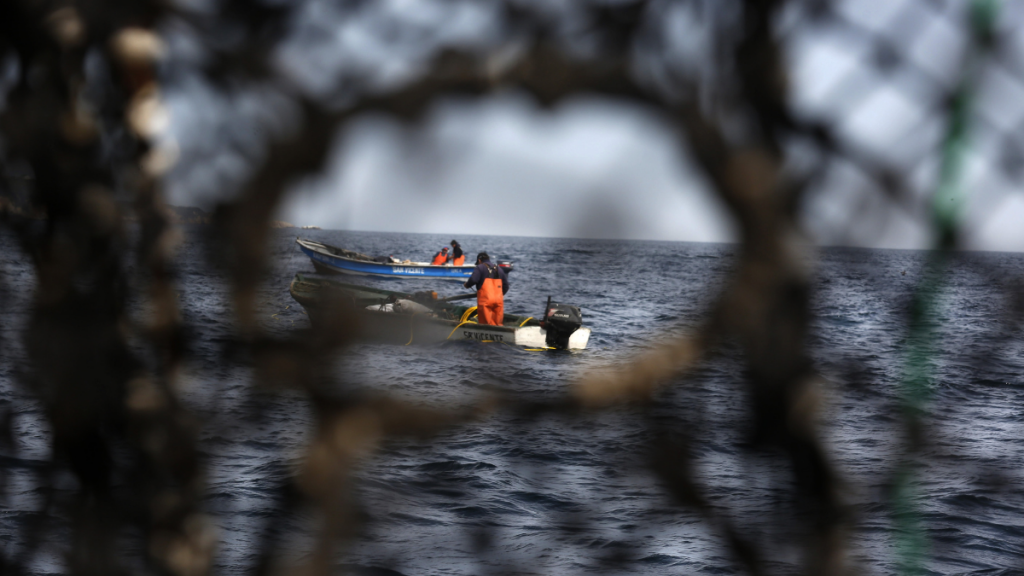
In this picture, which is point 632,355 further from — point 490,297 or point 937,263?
point 490,297

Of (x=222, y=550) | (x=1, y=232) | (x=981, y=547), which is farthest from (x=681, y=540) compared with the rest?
(x=1, y=232)

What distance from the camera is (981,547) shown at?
707 cm

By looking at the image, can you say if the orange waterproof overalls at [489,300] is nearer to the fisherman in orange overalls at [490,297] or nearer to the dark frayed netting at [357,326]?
the fisherman in orange overalls at [490,297]

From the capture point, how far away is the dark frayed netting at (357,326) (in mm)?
1175

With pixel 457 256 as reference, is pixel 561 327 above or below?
below

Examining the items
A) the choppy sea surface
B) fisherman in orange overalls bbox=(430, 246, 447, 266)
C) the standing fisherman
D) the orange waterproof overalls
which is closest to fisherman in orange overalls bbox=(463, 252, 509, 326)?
the orange waterproof overalls

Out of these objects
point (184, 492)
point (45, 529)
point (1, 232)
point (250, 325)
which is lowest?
point (45, 529)

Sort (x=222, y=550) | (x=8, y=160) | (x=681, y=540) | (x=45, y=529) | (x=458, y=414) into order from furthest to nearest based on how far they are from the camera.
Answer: (x=681, y=540)
(x=222, y=550)
(x=45, y=529)
(x=8, y=160)
(x=458, y=414)

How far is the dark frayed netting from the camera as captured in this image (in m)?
1.17

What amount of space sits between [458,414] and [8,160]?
1122 millimetres

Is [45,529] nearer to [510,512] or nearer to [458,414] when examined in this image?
[458,414]

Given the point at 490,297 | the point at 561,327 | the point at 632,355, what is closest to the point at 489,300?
the point at 490,297

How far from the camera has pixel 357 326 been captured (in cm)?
129

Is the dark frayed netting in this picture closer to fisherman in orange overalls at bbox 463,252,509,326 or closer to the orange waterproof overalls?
fisherman in orange overalls at bbox 463,252,509,326
